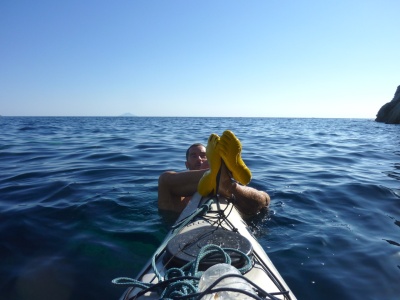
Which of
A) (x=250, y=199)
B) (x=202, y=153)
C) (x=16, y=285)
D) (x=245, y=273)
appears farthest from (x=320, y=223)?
(x=16, y=285)

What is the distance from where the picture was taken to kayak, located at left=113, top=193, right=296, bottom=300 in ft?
4.82

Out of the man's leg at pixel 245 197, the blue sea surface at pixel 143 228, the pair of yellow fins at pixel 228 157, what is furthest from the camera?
the man's leg at pixel 245 197

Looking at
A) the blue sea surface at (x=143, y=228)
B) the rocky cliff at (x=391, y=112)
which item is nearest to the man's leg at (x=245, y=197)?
the blue sea surface at (x=143, y=228)

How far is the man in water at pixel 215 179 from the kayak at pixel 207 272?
65 centimetres

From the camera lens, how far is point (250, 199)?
14.2 ft

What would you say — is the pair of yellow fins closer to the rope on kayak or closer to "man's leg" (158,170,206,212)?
"man's leg" (158,170,206,212)

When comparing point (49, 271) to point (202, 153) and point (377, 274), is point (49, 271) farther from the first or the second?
point (377, 274)

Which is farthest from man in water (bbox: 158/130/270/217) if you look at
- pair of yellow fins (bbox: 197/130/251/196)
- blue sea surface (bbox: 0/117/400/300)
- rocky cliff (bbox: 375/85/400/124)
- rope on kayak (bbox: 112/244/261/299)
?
rocky cliff (bbox: 375/85/400/124)

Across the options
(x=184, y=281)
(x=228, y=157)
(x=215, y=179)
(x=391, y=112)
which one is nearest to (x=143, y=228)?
(x=215, y=179)

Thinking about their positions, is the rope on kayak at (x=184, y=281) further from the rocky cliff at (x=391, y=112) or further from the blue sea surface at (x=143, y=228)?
the rocky cliff at (x=391, y=112)

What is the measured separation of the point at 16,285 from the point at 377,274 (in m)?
3.41

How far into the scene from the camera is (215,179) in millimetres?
3430

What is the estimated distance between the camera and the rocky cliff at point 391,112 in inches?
1361

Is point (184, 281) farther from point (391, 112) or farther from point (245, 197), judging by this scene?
point (391, 112)
